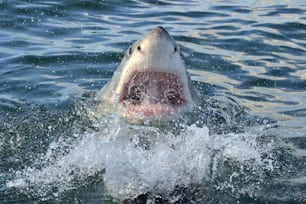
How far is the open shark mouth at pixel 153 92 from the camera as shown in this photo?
155 inches

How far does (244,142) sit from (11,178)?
5.71ft

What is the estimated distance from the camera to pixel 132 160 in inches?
154

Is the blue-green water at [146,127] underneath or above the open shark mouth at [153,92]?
underneath

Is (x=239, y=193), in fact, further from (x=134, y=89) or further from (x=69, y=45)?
(x=69, y=45)

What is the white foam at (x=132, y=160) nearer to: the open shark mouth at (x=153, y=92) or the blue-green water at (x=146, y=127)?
the blue-green water at (x=146, y=127)

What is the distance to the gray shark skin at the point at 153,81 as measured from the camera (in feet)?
12.6

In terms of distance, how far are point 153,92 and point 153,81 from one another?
0.23 feet

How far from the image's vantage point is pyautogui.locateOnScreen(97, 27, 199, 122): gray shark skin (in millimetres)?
3846

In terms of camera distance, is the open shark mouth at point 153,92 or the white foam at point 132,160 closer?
the white foam at point 132,160

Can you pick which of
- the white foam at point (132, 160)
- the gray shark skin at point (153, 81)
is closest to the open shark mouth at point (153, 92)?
the gray shark skin at point (153, 81)

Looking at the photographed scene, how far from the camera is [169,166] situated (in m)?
3.95

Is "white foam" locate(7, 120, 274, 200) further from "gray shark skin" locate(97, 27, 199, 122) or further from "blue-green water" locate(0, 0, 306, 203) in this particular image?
"gray shark skin" locate(97, 27, 199, 122)

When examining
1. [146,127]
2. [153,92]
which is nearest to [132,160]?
[146,127]

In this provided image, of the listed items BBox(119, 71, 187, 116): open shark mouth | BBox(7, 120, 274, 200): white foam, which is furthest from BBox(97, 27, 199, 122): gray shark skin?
BBox(7, 120, 274, 200): white foam
